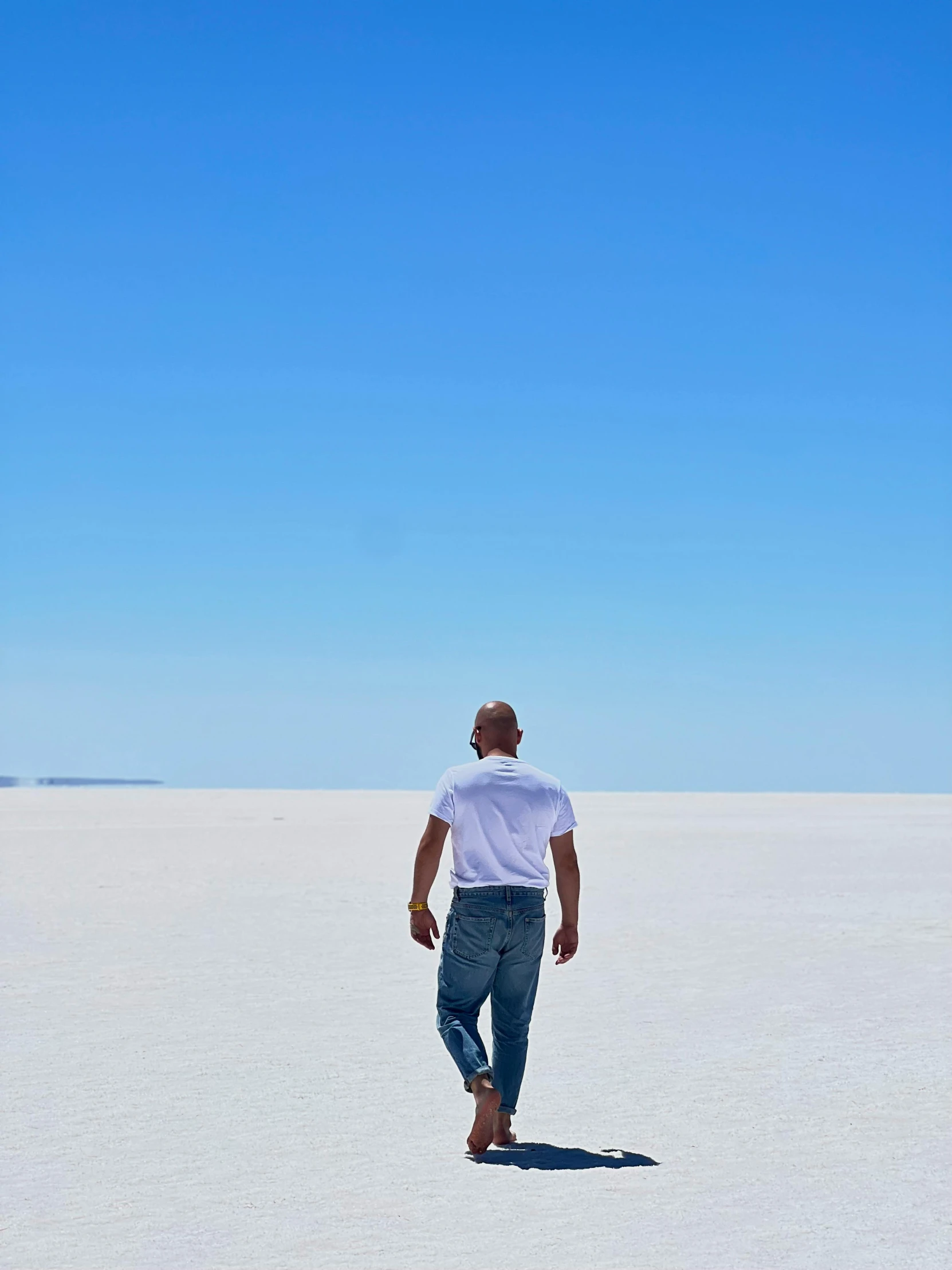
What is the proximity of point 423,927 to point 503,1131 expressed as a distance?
3.21 feet

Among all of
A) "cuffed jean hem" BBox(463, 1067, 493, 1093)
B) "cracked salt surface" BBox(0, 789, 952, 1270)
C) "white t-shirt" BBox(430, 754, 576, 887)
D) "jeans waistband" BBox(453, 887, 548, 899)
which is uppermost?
"white t-shirt" BBox(430, 754, 576, 887)

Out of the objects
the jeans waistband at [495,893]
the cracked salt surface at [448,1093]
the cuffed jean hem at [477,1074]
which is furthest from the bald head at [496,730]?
the cracked salt surface at [448,1093]

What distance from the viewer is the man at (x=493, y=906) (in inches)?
236

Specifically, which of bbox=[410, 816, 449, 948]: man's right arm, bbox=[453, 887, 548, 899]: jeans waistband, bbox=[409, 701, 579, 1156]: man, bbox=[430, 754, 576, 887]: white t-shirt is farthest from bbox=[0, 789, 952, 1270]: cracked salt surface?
bbox=[430, 754, 576, 887]: white t-shirt

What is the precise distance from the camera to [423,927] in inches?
239

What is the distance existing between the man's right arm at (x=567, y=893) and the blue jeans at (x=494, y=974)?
99 millimetres

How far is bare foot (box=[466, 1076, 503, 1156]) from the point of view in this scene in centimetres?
586

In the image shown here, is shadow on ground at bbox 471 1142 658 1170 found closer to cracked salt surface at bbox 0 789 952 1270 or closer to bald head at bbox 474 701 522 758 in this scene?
cracked salt surface at bbox 0 789 952 1270

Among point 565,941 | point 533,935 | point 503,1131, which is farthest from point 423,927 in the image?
point 503,1131

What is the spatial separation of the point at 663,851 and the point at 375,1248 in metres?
23.4

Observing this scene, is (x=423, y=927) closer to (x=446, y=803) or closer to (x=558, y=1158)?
(x=446, y=803)

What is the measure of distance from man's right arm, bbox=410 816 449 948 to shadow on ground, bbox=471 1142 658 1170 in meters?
0.93

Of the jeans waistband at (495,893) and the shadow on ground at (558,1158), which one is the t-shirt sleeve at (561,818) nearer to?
the jeans waistband at (495,893)

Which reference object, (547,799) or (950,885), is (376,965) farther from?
(950,885)
